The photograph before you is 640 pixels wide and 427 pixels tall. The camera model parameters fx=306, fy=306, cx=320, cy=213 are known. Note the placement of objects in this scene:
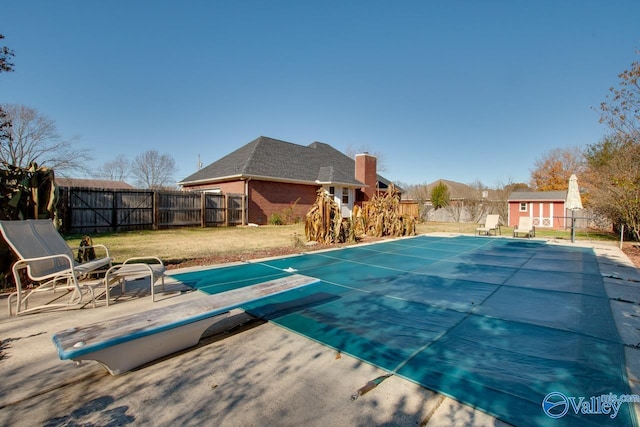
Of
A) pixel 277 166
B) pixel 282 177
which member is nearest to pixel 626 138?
pixel 282 177

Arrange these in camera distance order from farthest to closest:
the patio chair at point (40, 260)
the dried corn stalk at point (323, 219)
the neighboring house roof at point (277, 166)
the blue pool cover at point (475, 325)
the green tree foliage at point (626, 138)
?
the neighboring house roof at point (277, 166) < the dried corn stalk at point (323, 219) < the green tree foliage at point (626, 138) < the patio chair at point (40, 260) < the blue pool cover at point (475, 325)

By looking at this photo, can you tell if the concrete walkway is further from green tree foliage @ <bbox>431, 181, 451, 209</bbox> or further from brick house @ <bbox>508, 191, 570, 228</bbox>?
green tree foliage @ <bbox>431, 181, 451, 209</bbox>

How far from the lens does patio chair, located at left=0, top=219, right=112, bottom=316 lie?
13.0 ft

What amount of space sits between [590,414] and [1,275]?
312 inches

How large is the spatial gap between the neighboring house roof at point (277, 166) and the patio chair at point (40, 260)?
14681 millimetres

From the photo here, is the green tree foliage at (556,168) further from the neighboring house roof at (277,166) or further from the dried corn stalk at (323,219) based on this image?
the dried corn stalk at (323,219)

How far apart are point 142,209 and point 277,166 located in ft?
30.0

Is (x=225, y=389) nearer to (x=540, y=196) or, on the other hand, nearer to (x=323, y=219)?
(x=323, y=219)

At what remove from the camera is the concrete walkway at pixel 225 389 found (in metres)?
2.16

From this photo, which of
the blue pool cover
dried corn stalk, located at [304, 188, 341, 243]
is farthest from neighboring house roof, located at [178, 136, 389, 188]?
the blue pool cover

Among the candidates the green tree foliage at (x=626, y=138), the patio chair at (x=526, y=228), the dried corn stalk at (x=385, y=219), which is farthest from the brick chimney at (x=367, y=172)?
the green tree foliage at (x=626, y=138)

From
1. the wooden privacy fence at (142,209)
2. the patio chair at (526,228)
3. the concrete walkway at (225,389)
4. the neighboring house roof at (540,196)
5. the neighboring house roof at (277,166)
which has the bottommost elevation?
the concrete walkway at (225,389)

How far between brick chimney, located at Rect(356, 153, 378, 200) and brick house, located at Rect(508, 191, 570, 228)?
11.4m

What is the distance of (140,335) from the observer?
253 centimetres
